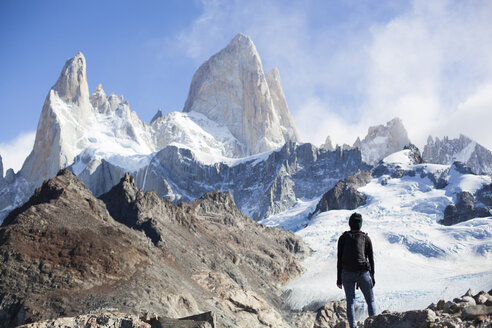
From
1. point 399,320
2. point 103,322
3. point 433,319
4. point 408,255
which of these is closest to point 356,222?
point 399,320

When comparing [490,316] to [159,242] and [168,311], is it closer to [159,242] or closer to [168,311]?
[168,311]

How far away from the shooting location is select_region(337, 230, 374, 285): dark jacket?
14.1m

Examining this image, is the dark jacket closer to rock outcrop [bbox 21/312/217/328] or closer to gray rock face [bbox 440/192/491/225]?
rock outcrop [bbox 21/312/217/328]

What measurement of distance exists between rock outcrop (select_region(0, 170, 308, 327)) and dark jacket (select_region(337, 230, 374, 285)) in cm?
4128

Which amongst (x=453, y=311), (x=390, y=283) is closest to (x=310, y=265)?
(x=390, y=283)

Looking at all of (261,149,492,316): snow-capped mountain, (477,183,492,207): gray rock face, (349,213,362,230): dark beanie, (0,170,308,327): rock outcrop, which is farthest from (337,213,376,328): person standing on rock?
(477,183,492,207): gray rock face

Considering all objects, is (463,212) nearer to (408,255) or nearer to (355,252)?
(408,255)

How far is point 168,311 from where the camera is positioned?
192ft

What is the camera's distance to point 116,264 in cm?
6216

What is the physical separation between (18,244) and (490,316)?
5411 centimetres

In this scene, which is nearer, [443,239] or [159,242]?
[159,242]

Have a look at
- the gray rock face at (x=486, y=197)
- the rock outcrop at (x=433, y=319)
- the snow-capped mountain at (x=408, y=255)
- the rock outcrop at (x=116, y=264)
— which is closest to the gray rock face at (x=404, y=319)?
the rock outcrop at (x=433, y=319)

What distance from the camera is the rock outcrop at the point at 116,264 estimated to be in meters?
53.5

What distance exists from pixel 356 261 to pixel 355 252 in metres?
0.22
